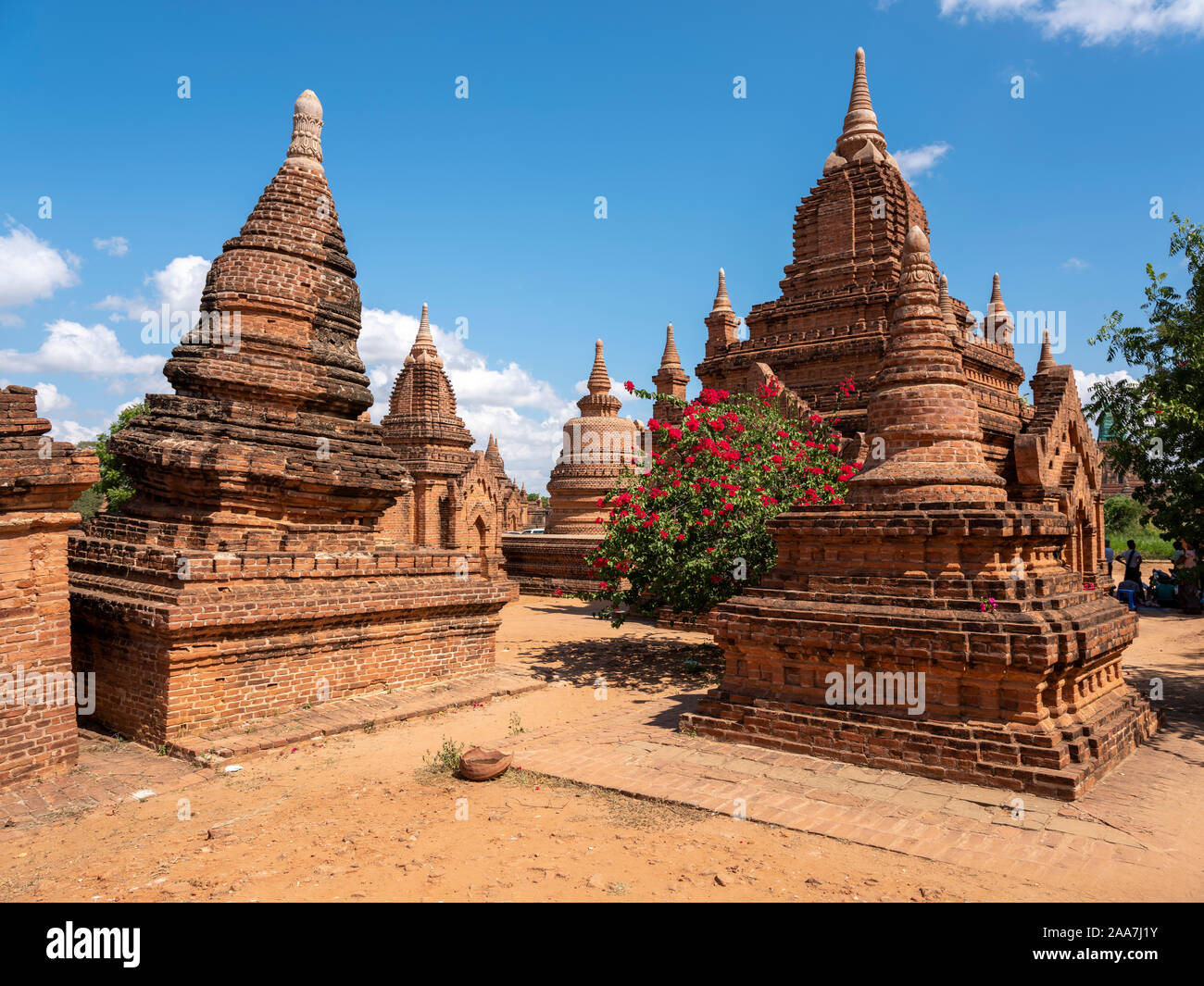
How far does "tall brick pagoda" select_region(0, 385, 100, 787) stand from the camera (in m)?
7.65

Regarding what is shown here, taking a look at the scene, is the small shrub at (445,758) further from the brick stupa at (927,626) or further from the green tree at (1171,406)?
the green tree at (1171,406)

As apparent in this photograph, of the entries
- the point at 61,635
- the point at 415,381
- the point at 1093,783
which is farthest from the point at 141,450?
the point at 415,381

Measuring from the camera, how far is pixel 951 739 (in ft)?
24.7

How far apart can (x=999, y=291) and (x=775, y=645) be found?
2369cm

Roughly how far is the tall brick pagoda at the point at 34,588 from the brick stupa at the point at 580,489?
17359 mm

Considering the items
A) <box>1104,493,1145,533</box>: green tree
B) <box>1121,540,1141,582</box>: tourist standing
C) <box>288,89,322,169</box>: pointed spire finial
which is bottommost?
<box>1121,540,1141,582</box>: tourist standing

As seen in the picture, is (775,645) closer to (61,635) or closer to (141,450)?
(61,635)

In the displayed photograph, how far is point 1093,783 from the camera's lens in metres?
7.32

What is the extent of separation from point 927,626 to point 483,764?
4335 mm

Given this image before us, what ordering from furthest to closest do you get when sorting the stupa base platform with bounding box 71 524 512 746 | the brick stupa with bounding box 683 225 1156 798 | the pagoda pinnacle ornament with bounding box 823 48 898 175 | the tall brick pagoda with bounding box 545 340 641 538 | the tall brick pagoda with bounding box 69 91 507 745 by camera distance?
the tall brick pagoda with bounding box 545 340 641 538 → the pagoda pinnacle ornament with bounding box 823 48 898 175 → the tall brick pagoda with bounding box 69 91 507 745 → the stupa base platform with bounding box 71 524 512 746 → the brick stupa with bounding box 683 225 1156 798

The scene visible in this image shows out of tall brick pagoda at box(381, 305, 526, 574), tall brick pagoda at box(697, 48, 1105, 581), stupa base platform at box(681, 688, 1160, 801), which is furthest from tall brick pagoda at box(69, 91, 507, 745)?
tall brick pagoda at box(381, 305, 526, 574)

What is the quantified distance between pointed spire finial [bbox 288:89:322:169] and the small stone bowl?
375 inches

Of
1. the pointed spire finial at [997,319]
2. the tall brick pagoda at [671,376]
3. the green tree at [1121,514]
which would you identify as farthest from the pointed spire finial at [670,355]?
the green tree at [1121,514]

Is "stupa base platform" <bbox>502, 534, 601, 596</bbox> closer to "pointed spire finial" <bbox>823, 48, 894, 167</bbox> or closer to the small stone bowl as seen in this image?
"pointed spire finial" <bbox>823, 48, 894, 167</bbox>
